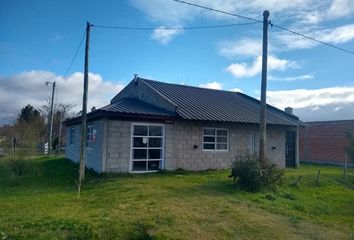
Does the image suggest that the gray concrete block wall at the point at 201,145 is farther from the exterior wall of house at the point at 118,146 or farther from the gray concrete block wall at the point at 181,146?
the exterior wall of house at the point at 118,146

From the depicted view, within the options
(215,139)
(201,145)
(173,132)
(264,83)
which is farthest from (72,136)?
(264,83)

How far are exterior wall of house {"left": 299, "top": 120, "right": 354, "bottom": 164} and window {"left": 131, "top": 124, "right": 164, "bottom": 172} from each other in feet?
49.3

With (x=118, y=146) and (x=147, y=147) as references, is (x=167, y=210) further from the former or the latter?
(x=147, y=147)

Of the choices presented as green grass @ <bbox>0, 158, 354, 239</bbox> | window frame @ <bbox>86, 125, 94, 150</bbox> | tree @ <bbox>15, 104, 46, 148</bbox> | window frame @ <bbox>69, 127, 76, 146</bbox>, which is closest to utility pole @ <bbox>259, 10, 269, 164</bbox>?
green grass @ <bbox>0, 158, 354, 239</bbox>

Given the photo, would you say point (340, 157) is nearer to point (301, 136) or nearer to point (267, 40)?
point (301, 136)

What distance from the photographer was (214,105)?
19578 mm

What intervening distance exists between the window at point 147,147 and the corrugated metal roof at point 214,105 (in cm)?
160

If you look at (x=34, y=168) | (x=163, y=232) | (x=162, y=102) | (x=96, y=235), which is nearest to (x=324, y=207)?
(x=163, y=232)

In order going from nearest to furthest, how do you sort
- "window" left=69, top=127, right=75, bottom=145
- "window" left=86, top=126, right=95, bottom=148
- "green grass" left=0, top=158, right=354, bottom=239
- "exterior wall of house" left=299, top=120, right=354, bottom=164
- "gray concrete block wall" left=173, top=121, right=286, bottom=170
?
"green grass" left=0, top=158, right=354, bottom=239 < "window" left=86, top=126, right=95, bottom=148 < "gray concrete block wall" left=173, top=121, right=286, bottom=170 < "window" left=69, top=127, right=75, bottom=145 < "exterior wall of house" left=299, top=120, right=354, bottom=164

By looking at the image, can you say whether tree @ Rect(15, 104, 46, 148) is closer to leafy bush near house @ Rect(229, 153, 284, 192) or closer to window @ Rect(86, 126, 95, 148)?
window @ Rect(86, 126, 95, 148)

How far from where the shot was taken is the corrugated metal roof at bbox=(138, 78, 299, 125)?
1698 cm

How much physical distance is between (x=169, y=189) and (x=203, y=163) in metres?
5.86

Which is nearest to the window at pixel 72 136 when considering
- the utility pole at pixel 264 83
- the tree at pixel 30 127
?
the tree at pixel 30 127

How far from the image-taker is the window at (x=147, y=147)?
590 inches
